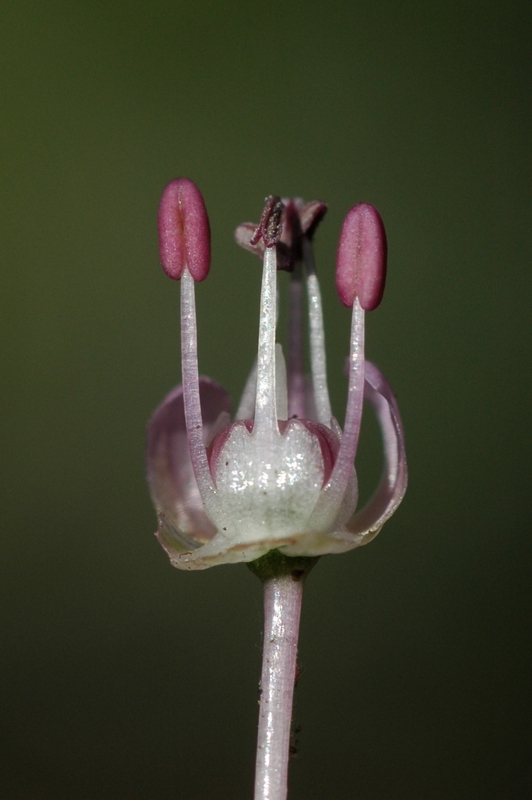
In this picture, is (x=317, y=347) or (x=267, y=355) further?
(x=317, y=347)

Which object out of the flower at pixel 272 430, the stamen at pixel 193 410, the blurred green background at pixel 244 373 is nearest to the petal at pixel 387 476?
the flower at pixel 272 430

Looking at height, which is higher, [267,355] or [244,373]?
[244,373]

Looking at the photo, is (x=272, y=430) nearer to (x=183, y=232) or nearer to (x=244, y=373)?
(x=183, y=232)

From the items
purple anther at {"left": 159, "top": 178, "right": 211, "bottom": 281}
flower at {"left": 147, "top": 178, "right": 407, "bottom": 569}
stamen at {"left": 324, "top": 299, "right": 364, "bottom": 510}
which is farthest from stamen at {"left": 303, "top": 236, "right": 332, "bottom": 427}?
purple anther at {"left": 159, "top": 178, "right": 211, "bottom": 281}

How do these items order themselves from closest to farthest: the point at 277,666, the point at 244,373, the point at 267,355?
the point at 277,666
the point at 267,355
the point at 244,373

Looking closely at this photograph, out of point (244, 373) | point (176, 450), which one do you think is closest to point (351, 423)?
point (176, 450)

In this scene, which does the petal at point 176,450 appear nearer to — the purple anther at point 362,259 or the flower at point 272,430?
the flower at point 272,430
